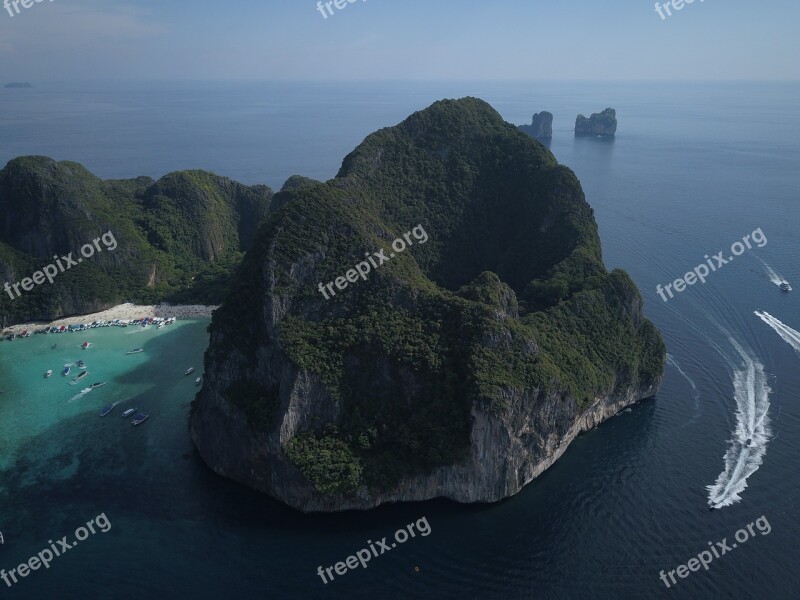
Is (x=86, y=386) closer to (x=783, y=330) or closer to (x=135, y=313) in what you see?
(x=135, y=313)

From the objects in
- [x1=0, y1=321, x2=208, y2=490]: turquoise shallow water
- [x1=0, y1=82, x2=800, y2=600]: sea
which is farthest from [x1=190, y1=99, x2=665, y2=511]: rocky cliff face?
[x1=0, y1=321, x2=208, y2=490]: turquoise shallow water

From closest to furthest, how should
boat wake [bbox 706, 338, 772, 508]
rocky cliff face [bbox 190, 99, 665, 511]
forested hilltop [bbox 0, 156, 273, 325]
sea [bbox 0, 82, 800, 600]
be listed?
sea [bbox 0, 82, 800, 600] → rocky cliff face [bbox 190, 99, 665, 511] → boat wake [bbox 706, 338, 772, 508] → forested hilltop [bbox 0, 156, 273, 325]

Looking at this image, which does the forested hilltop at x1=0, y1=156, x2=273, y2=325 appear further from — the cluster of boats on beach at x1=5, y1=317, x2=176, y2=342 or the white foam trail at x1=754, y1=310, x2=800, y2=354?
the white foam trail at x1=754, y1=310, x2=800, y2=354

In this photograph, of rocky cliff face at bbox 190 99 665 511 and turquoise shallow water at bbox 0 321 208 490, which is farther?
turquoise shallow water at bbox 0 321 208 490

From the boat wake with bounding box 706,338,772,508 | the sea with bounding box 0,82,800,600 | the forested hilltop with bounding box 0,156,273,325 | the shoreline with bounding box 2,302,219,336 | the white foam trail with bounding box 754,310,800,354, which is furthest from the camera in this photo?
the forested hilltop with bounding box 0,156,273,325

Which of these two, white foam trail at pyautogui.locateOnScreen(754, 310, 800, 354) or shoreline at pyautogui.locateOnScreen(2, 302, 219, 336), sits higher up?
shoreline at pyautogui.locateOnScreen(2, 302, 219, 336)

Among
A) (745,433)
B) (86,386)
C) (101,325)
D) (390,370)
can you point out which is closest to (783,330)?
(745,433)

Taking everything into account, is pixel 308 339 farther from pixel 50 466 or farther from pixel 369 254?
pixel 50 466

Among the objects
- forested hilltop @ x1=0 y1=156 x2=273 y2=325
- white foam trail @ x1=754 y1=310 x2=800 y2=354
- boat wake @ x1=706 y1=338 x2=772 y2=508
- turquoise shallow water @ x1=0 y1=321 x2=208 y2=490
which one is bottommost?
white foam trail @ x1=754 y1=310 x2=800 y2=354
